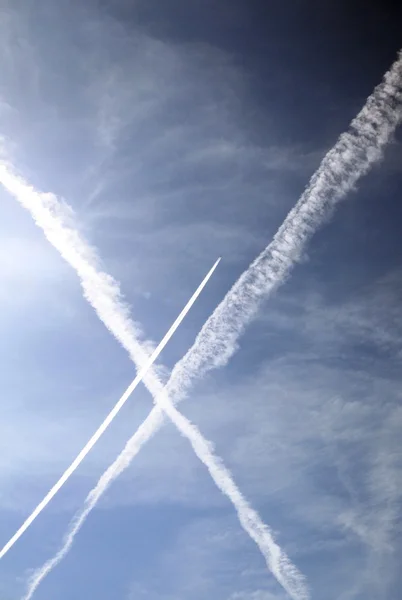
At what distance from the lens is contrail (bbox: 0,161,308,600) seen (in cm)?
559

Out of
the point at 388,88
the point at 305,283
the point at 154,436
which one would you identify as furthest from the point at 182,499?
the point at 388,88

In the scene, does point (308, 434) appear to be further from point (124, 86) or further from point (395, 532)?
point (124, 86)

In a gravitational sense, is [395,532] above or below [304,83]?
below

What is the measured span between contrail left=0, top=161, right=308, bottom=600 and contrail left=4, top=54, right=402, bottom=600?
11cm

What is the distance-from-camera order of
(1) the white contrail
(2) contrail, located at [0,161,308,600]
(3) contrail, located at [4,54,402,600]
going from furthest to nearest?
(1) the white contrail < (2) contrail, located at [0,161,308,600] < (3) contrail, located at [4,54,402,600]

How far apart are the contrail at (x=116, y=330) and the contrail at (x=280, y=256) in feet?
0.35

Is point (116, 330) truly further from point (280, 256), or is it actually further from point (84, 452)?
point (280, 256)

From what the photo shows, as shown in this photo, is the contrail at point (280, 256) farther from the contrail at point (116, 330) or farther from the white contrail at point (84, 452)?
the white contrail at point (84, 452)

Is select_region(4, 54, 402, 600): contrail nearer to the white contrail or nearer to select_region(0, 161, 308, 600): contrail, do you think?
select_region(0, 161, 308, 600): contrail

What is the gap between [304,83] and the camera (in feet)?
17.6

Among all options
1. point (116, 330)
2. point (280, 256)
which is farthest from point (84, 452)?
point (280, 256)

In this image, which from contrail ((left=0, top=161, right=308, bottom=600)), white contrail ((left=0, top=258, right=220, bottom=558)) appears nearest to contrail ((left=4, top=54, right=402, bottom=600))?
contrail ((left=0, top=161, right=308, bottom=600))

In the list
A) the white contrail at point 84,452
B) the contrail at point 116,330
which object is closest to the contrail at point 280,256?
the contrail at point 116,330

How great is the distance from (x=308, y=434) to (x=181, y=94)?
11.0 ft
